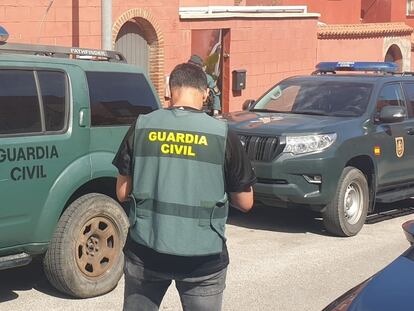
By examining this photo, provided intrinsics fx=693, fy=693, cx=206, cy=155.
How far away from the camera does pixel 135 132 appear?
3246mm

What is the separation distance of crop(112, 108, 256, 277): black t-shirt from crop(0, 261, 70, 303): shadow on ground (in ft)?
7.78

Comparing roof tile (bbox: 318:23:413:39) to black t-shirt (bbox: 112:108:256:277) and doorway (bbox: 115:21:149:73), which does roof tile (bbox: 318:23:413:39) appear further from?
black t-shirt (bbox: 112:108:256:277)

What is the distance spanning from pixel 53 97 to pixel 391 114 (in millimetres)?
4315

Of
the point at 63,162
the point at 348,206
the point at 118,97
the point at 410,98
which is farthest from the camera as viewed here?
the point at 410,98

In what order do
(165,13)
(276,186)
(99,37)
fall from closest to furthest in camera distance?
(276,186) → (99,37) → (165,13)

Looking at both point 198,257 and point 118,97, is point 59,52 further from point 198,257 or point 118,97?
point 198,257

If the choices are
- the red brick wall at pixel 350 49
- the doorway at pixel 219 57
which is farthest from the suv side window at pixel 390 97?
the red brick wall at pixel 350 49

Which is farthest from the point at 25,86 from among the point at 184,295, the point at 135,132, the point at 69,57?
the point at 184,295

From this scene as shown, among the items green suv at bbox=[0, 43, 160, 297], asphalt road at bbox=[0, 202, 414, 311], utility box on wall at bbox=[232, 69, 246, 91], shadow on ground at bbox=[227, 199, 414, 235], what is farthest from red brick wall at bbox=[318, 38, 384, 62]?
green suv at bbox=[0, 43, 160, 297]

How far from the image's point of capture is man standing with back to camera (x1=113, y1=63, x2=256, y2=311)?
3.15 metres

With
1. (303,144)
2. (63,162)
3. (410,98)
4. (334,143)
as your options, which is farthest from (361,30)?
(63,162)

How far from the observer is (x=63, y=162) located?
16.6 feet

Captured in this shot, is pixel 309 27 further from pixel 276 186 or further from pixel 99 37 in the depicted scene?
pixel 276 186

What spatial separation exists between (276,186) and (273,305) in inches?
84.0
